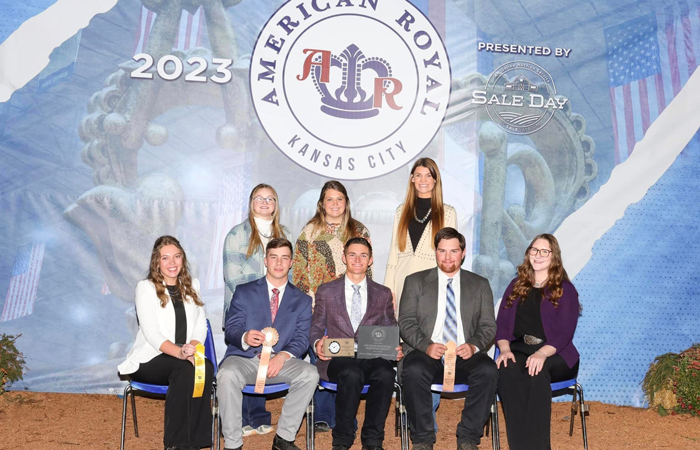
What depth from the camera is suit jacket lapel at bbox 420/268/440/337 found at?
13.4 ft

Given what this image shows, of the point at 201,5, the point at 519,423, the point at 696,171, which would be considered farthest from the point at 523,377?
the point at 201,5

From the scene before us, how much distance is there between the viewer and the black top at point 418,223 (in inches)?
176

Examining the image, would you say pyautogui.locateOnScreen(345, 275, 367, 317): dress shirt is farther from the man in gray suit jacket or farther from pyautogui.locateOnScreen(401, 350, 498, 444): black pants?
pyautogui.locateOnScreen(401, 350, 498, 444): black pants

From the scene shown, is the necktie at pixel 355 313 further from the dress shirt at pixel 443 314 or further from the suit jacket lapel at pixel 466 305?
the suit jacket lapel at pixel 466 305

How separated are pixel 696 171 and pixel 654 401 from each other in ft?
6.29

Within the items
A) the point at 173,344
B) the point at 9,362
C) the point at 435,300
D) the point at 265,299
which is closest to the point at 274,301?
the point at 265,299

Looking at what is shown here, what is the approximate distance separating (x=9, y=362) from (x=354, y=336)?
2.67 metres

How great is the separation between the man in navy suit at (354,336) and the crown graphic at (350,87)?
1477mm

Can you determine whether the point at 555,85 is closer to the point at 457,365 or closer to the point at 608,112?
the point at 608,112

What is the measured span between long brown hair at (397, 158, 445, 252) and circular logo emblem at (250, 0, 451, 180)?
0.79 meters

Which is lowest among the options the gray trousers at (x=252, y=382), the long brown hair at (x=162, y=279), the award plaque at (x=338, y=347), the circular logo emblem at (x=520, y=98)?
the gray trousers at (x=252, y=382)

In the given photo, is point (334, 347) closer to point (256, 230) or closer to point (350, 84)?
point (256, 230)

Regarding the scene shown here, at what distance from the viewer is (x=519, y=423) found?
12.5 feet

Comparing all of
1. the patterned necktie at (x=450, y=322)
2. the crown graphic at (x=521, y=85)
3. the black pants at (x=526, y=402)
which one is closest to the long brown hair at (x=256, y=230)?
the patterned necktie at (x=450, y=322)
